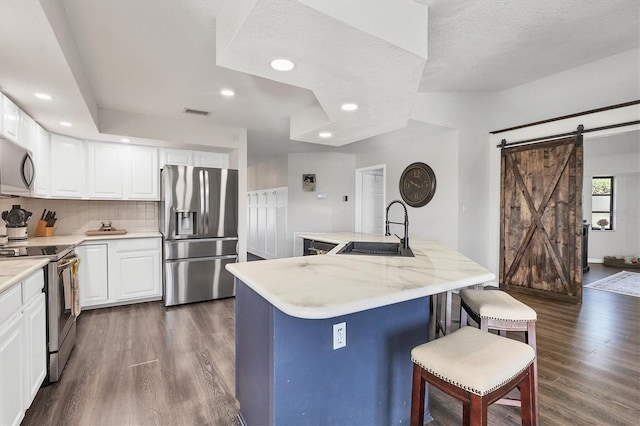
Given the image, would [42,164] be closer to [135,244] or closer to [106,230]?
[106,230]

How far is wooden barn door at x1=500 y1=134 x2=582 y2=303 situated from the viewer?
12.5ft

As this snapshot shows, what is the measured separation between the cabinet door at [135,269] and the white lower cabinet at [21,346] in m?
1.67

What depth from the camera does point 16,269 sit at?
1.75m

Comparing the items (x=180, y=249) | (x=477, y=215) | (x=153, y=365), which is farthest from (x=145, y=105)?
(x=477, y=215)

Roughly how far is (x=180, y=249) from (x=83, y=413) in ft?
6.95

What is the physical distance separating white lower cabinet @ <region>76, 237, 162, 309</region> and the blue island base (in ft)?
8.58

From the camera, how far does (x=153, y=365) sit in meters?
2.36

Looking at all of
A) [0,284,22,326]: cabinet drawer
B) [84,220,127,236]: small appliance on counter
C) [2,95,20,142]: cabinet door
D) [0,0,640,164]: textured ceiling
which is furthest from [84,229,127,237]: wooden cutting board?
[0,284,22,326]: cabinet drawer

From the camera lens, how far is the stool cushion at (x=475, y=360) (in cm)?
112

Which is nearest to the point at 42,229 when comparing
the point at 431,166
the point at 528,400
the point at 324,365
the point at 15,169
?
the point at 15,169

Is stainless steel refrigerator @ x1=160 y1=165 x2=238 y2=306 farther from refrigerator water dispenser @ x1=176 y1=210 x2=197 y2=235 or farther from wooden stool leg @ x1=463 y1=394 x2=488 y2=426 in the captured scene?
wooden stool leg @ x1=463 y1=394 x2=488 y2=426

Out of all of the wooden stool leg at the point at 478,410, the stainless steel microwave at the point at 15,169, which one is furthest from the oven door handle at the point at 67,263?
the wooden stool leg at the point at 478,410

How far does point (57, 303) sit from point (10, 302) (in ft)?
2.47

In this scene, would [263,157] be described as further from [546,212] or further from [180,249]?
[546,212]
